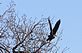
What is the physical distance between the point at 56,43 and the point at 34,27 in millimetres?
2203

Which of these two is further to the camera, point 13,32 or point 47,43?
point 13,32

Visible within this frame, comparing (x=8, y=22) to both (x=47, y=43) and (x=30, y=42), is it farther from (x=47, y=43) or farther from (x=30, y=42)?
(x=47, y=43)

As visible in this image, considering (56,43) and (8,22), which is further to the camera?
(8,22)

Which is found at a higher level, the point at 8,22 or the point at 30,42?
the point at 8,22

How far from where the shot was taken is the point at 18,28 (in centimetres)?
1941

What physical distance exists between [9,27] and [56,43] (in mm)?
3645

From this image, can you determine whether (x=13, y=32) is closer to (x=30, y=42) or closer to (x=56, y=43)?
(x=30, y=42)

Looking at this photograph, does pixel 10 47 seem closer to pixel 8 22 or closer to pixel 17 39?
pixel 17 39

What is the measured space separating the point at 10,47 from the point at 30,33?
5.69ft

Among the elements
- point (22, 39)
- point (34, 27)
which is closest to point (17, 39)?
point (22, 39)

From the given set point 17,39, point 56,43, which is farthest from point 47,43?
point 17,39

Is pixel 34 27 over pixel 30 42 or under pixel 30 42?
over

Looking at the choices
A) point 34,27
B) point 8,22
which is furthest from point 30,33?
point 8,22

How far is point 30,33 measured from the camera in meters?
Result: 19.0
